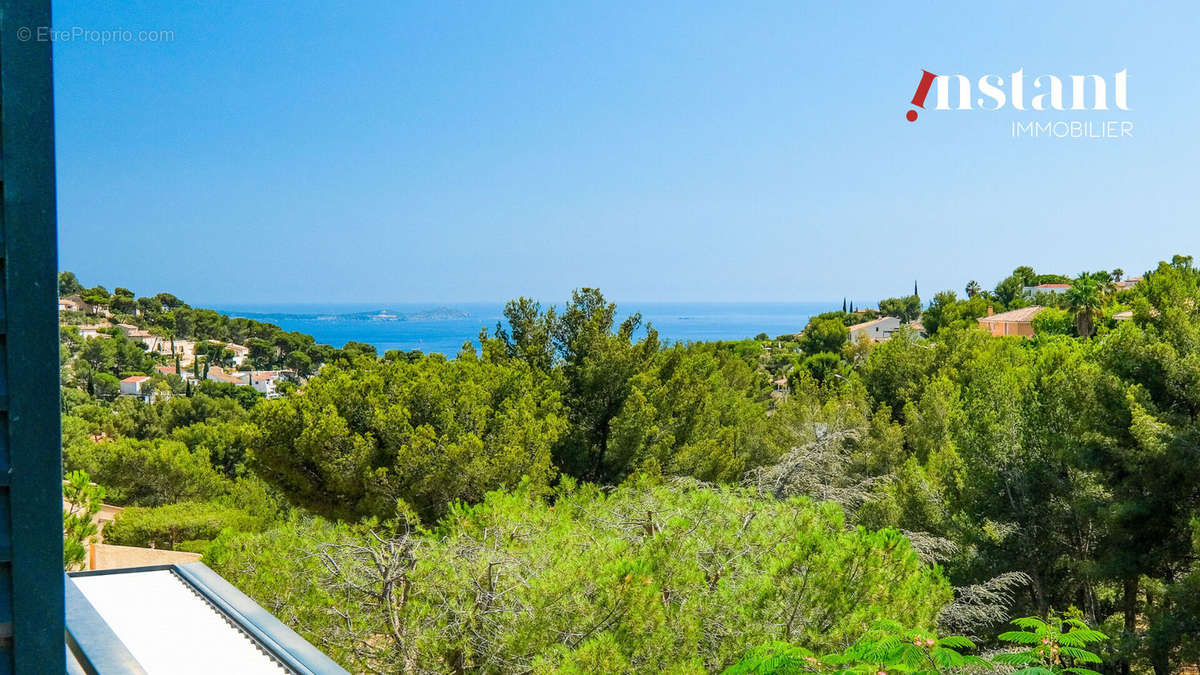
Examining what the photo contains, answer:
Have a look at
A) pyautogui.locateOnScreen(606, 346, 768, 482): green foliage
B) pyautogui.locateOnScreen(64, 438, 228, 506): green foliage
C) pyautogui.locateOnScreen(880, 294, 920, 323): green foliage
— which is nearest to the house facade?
pyautogui.locateOnScreen(880, 294, 920, 323): green foliage

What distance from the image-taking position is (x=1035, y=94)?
14367mm

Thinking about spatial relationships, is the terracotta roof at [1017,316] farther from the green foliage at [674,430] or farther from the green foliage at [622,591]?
the green foliage at [622,591]

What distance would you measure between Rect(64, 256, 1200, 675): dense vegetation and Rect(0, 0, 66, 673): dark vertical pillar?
82.0 inches

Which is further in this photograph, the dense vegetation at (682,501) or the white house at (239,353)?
the white house at (239,353)

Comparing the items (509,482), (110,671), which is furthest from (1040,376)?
(110,671)

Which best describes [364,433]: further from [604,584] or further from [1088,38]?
[1088,38]

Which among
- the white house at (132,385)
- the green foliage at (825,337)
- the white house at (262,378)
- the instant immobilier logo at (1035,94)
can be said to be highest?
the instant immobilier logo at (1035,94)

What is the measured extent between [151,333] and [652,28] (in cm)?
3160

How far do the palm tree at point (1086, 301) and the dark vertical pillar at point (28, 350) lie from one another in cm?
3003

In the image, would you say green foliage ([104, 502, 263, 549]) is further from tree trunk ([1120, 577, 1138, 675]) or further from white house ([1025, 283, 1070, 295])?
white house ([1025, 283, 1070, 295])

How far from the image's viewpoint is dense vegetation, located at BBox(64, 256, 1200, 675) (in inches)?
197

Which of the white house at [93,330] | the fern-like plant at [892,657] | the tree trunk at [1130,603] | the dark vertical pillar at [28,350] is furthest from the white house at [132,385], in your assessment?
the dark vertical pillar at [28,350]

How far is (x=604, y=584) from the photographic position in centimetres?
473

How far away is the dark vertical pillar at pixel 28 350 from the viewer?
104cm
